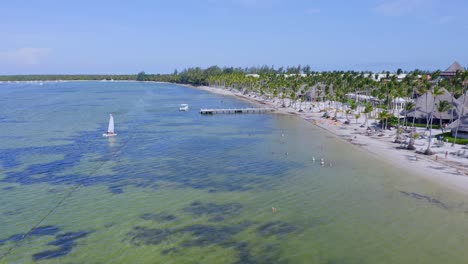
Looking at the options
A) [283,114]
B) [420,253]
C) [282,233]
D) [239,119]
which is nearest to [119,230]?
[282,233]

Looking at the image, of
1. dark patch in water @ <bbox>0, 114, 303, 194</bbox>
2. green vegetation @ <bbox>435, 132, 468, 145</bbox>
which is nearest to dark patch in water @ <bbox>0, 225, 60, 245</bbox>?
dark patch in water @ <bbox>0, 114, 303, 194</bbox>

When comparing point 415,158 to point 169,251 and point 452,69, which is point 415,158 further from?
point 452,69

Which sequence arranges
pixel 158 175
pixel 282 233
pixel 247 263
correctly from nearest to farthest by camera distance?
pixel 247 263 → pixel 282 233 → pixel 158 175

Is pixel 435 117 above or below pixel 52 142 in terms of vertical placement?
above

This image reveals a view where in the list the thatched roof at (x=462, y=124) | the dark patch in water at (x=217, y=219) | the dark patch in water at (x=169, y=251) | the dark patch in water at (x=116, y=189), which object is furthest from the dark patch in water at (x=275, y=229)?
the thatched roof at (x=462, y=124)

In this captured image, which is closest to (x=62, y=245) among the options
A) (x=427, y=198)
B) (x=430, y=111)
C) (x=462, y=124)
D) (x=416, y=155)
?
(x=427, y=198)

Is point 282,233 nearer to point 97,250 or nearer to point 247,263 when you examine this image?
point 247,263

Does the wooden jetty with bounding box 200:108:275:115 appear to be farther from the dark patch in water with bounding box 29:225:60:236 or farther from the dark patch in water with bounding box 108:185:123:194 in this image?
the dark patch in water with bounding box 29:225:60:236
